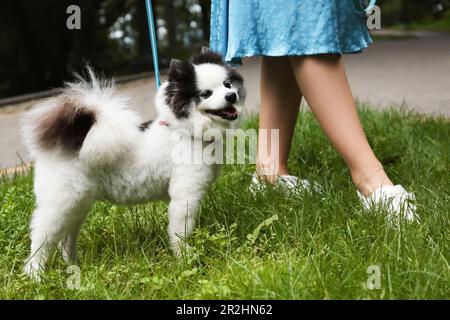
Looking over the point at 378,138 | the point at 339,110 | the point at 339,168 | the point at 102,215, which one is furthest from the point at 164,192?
the point at 378,138

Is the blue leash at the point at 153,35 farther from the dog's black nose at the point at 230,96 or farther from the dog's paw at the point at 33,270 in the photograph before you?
the dog's paw at the point at 33,270

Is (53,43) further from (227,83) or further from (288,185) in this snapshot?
(227,83)

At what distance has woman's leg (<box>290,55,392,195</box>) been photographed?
285cm

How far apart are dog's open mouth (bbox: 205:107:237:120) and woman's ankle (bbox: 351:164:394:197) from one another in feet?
2.59

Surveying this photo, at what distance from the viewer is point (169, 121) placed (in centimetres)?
244

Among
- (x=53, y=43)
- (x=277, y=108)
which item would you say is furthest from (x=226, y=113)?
(x=53, y=43)

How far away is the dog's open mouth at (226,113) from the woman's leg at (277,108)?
2.86ft

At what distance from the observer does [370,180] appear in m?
2.86

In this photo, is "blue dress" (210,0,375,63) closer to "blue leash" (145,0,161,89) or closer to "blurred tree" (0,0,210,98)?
"blue leash" (145,0,161,89)

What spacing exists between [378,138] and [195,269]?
211cm

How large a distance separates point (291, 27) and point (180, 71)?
2.18 ft

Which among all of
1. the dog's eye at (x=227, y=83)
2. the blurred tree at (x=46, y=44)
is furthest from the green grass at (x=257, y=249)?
the blurred tree at (x=46, y=44)

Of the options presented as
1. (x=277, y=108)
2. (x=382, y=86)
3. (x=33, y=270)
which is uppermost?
(x=277, y=108)

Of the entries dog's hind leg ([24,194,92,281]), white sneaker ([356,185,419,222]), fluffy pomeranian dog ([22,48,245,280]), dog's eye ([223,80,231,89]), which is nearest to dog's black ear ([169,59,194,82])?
fluffy pomeranian dog ([22,48,245,280])
